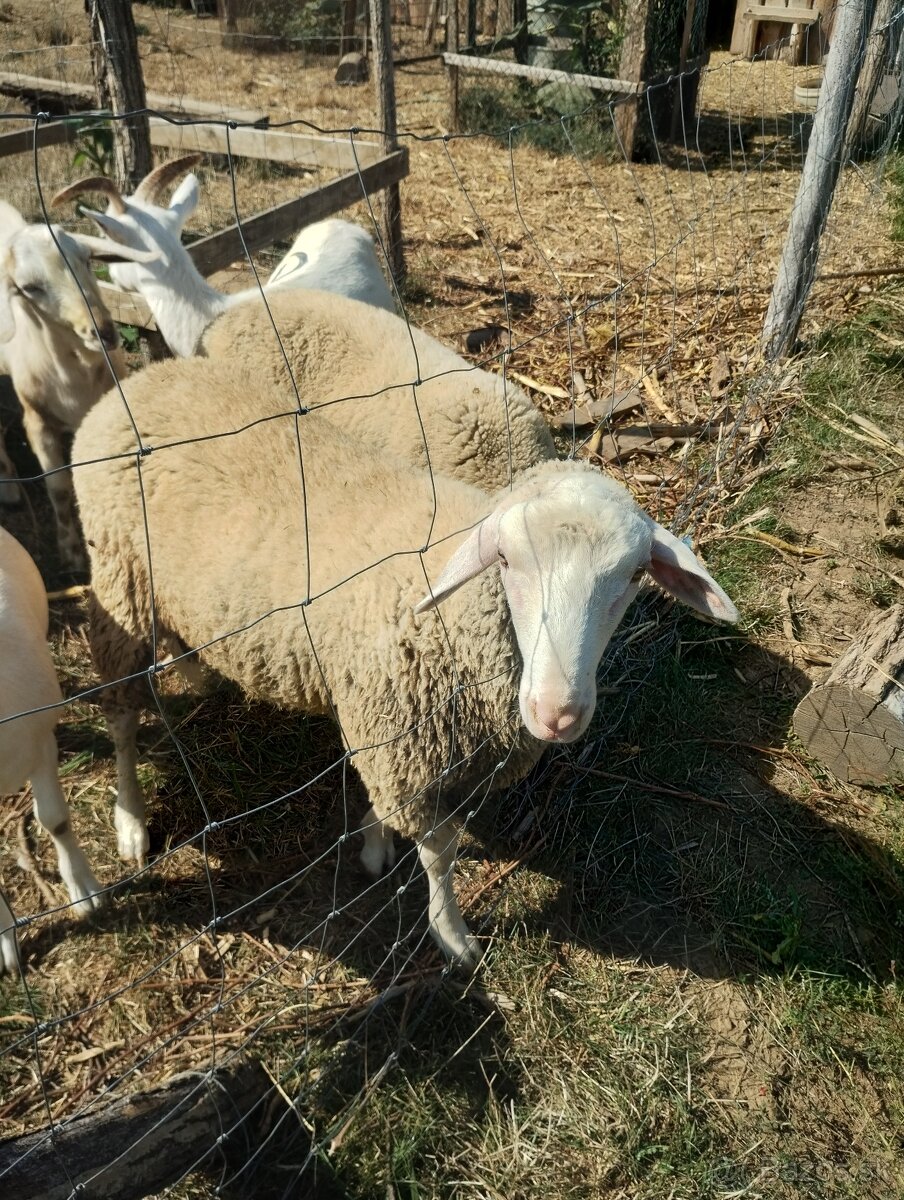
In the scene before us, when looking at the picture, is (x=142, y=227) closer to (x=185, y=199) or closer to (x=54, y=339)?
(x=185, y=199)

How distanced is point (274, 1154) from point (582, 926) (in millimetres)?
1031

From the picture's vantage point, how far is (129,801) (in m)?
3.00

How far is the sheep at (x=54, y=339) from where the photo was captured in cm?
392

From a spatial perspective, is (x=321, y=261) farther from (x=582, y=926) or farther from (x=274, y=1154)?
(x=274, y=1154)

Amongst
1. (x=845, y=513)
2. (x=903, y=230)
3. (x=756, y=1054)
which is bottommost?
(x=756, y=1054)

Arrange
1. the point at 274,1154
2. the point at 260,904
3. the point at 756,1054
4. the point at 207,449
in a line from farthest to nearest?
the point at 260,904 → the point at 207,449 → the point at 756,1054 → the point at 274,1154

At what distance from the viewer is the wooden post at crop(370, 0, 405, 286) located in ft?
17.7

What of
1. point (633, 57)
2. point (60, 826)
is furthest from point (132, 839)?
point (633, 57)

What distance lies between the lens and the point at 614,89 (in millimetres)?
8625

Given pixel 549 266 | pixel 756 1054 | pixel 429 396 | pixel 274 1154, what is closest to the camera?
pixel 274 1154

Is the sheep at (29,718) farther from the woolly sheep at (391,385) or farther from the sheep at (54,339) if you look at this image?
the sheep at (54,339)

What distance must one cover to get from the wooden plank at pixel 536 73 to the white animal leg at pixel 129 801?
786 centimetres

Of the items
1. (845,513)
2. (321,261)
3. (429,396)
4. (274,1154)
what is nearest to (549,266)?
(321,261)

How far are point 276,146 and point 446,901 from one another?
203 inches
